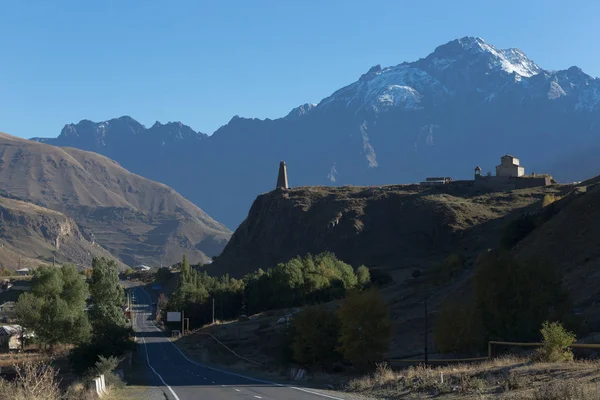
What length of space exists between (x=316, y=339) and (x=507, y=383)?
31.1 metres

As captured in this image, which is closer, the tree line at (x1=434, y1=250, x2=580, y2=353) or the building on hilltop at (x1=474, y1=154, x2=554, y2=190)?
the tree line at (x1=434, y1=250, x2=580, y2=353)

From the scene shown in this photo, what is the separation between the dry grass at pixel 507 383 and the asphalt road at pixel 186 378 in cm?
250

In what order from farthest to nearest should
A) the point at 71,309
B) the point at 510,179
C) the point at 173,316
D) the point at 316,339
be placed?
the point at 510,179 → the point at 173,316 → the point at 71,309 → the point at 316,339

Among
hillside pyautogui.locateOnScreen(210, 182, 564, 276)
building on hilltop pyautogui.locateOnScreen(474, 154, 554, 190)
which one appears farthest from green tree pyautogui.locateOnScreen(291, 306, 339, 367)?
building on hilltop pyautogui.locateOnScreen(474, 154, 554, 190)

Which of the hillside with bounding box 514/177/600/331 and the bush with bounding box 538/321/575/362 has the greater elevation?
the hillside with bounding box 514/177/600/331

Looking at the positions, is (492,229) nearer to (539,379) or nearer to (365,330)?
(365,330)

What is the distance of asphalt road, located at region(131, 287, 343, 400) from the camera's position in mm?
27398

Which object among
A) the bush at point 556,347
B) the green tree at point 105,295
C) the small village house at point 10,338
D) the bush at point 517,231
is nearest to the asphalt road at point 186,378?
the green tree at point 105,295

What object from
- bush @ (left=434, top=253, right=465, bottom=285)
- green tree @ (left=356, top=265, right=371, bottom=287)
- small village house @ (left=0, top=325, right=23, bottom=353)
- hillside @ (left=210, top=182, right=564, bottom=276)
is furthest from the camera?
hillside @ (left=210, top=182, right=564, bottom=276)

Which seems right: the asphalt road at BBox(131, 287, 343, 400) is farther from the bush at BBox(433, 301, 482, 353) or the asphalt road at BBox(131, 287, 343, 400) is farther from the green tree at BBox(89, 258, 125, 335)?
the bush at BBox(433, 301, 482, 353)

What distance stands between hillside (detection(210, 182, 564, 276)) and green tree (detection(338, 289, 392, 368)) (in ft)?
182

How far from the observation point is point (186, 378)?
43.0 metres

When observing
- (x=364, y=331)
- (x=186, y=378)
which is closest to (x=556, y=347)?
(x=364, y=331)

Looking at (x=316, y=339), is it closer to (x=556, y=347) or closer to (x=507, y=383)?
(x=556, y=347)
